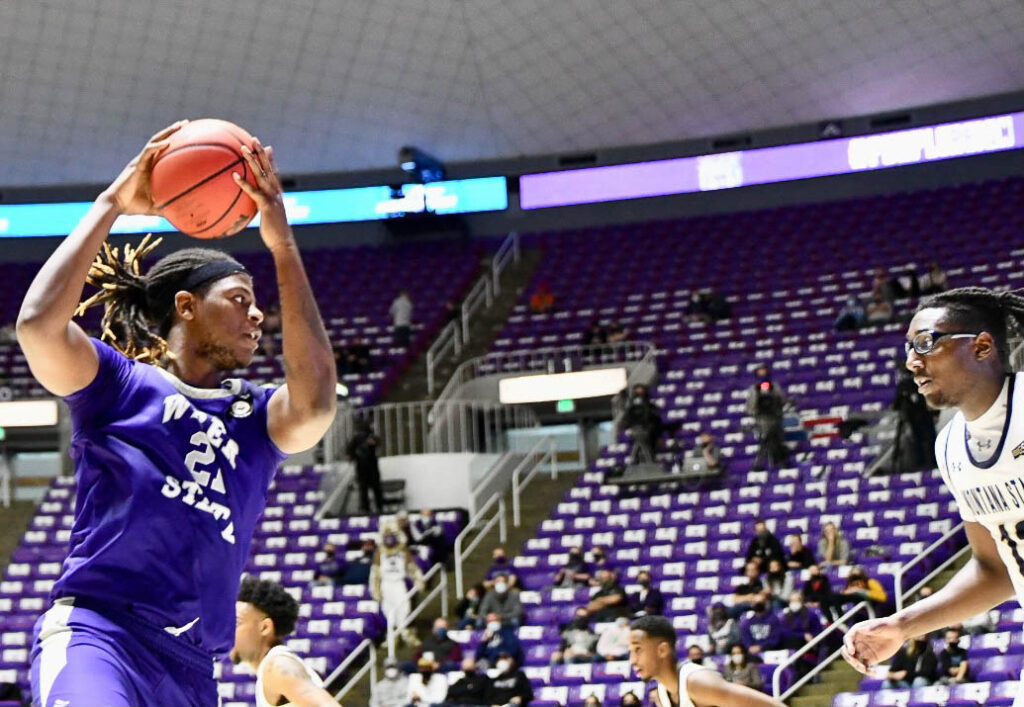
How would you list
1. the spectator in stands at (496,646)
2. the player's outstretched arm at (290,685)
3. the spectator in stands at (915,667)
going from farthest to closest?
the spectator in stands at (496,646) < the spectator in stands at (915,667) < the player's outstretched arm at (290,685)

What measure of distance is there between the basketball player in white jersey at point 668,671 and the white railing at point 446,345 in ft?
54.7

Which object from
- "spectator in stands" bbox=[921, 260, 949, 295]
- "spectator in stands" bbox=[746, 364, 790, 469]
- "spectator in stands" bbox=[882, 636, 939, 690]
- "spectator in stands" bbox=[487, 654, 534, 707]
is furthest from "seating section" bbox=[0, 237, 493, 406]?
"spectator in stands" bbox=[882, 636, 939, 690]

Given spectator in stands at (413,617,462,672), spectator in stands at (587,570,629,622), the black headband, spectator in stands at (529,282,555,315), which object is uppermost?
spectator in stands at (529,282,555,315)

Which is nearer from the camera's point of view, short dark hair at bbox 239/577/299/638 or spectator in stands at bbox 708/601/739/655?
short dark hair at bbox 239/577/299/638

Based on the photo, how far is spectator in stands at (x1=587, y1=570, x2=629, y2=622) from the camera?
46.0ft

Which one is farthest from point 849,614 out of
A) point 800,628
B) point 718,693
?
point 718,693

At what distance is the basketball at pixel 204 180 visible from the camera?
3.32m

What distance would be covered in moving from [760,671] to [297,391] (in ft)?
33.0

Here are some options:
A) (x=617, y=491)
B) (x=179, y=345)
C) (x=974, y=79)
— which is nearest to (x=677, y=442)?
(x=617, y=491)

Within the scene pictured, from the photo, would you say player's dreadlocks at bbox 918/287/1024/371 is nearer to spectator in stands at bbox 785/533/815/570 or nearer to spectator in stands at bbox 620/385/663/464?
spectator in stands at bbox 785/533/815/570

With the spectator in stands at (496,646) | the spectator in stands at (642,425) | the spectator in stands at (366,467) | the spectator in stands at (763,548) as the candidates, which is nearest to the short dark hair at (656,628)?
the spectator in stands at (496,646)

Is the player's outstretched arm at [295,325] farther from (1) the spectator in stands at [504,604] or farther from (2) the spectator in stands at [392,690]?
(1) the spectator in stands at [504,604]

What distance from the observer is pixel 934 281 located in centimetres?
1997

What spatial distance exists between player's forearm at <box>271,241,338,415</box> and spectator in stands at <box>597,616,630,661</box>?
34.2 feet
